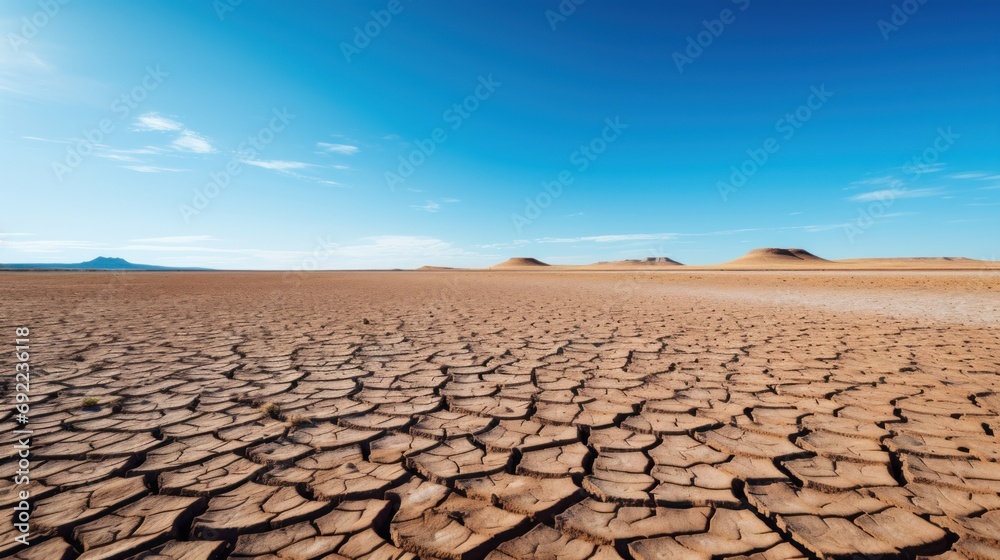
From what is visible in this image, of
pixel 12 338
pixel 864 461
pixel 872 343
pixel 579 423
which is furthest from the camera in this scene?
pixel 12 338

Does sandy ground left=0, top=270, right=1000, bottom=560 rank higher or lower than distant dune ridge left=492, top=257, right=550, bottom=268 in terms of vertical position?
lower

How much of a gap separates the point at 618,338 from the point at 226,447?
3677 mm

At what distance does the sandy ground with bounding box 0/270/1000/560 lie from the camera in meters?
1.36

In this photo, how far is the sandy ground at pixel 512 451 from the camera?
136 centimetres

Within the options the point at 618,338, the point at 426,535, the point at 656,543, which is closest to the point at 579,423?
the point at 656,543

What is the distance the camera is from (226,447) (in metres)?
2.00

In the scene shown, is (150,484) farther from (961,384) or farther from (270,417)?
(961,384)

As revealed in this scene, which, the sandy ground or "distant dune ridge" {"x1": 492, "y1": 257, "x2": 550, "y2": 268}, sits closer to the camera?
the sandy ground

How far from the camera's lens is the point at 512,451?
1971 mm

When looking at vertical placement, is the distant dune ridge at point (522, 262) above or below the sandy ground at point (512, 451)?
above

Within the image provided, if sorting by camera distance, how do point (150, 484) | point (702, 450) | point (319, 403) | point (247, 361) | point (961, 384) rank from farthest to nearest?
1. point (247, 361)
2. point (961, 384)
3. point (319, 403)
4. point (702, 450)
5. point (150, 484)

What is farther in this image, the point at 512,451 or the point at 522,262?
the point at 522,262

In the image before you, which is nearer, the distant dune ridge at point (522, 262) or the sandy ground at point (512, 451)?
the sandy ground at point (512, 451)

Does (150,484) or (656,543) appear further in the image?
(150,484)
